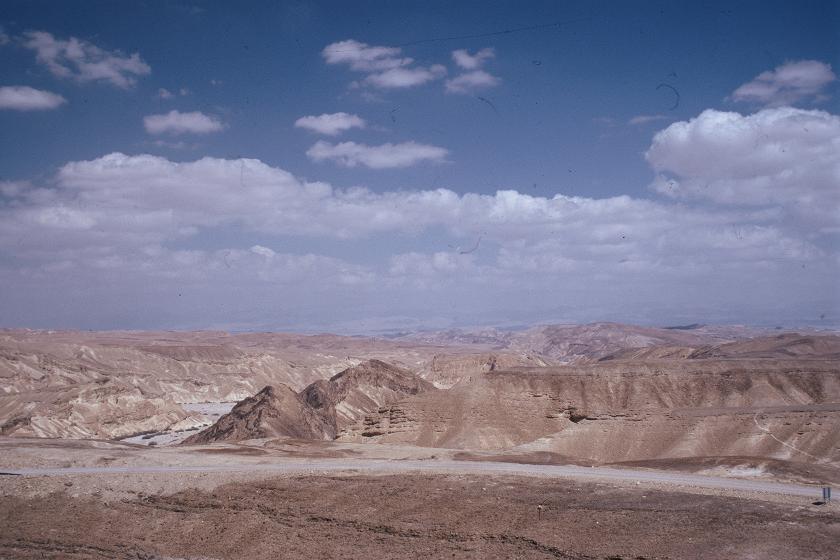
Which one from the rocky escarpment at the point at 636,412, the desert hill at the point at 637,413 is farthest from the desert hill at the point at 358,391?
the desert hill at the point at 637,413

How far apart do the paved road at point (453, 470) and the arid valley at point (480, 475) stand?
0.22 metres

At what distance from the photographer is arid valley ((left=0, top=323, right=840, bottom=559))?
22562 mm

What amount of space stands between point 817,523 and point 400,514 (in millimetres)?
14339

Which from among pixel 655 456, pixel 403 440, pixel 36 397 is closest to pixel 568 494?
pixel 655 456

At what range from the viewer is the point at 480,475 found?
106ft

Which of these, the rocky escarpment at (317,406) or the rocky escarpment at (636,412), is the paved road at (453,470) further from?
the rocky escarpment at (317,406)

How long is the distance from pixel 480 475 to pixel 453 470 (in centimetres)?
241

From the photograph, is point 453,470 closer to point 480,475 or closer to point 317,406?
point 480,475

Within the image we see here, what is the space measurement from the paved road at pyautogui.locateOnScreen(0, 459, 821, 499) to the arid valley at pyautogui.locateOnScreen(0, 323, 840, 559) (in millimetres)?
215

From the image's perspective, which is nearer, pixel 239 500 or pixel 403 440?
pixel 239 500

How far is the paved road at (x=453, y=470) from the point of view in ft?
Result: 99.9

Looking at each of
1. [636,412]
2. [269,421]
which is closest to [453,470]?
[636,412]

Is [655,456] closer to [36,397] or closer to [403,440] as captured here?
[403,440]

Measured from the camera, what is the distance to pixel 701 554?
19.6 meters
